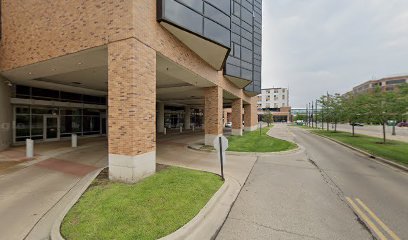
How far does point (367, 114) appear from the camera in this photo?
21141 mm

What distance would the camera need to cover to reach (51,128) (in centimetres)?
1939

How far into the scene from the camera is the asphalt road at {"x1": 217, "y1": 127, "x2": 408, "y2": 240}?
4641 mm

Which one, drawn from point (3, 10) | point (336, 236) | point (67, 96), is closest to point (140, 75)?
point (336, 236)

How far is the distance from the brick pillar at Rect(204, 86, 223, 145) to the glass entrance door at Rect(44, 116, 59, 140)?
14380mm

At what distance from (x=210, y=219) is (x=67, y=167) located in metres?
8.26

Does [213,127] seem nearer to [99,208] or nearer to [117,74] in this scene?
[117,74]

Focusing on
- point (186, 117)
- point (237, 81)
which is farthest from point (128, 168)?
point (186, 117)

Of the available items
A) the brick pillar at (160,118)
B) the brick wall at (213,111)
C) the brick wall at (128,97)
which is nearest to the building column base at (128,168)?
the brick wall at (128,97)

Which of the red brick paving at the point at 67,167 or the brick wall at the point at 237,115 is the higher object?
the brick wall at the point at 237,115

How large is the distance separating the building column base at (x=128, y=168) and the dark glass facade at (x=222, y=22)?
225 inches

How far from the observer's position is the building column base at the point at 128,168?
23.9 ft

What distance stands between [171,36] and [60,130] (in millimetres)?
16720

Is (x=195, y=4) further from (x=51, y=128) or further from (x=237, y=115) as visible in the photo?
(x=51, y=128)

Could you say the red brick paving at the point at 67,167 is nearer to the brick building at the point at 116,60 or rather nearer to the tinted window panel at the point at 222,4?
the brick building at the point at 116,60
